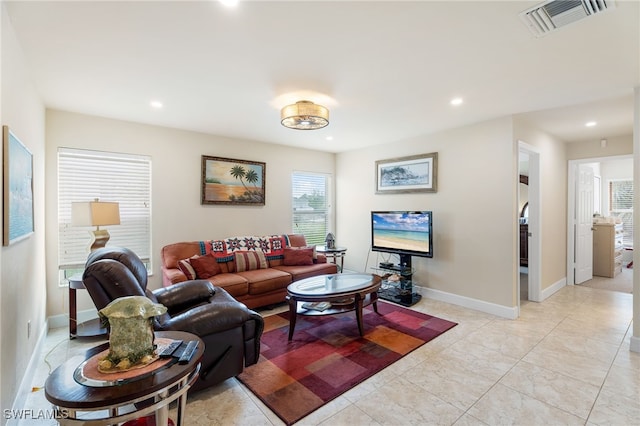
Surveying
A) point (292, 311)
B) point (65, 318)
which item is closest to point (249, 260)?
point (292, 311)

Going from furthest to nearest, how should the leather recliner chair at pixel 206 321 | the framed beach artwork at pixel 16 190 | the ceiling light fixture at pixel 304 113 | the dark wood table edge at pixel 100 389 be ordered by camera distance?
the ceiling light fixture at pixel 304 113
the leather recliner chair at pixel 206 321
the framed beach artwork at pixel 16 190
the dark wood table edge at pixel 100 389

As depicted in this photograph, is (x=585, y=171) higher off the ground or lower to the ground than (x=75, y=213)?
higher

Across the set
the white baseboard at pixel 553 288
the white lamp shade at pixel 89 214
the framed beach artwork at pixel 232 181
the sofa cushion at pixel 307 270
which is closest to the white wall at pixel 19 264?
the white lamp shade at pixel 89 214

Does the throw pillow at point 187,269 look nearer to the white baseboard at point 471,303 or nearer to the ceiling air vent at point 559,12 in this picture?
the white baseboard at point 471,303

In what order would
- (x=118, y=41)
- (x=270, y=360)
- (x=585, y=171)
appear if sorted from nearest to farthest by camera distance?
(x=118, y=41)
(x=270, y=360)
(x=585, y=171)

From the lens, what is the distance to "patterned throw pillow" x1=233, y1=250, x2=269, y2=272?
4141 mm

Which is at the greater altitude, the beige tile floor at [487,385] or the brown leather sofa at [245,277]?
the brown leather sofa at [245,277]

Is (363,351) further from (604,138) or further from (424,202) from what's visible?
(604,138)

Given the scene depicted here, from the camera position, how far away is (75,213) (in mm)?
3027

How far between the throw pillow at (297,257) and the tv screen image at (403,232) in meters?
1.10

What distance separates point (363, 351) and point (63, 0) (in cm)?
328

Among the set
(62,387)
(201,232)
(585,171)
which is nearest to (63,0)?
(62,387)

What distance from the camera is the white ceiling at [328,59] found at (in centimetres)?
176

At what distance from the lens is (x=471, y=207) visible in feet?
13.1
